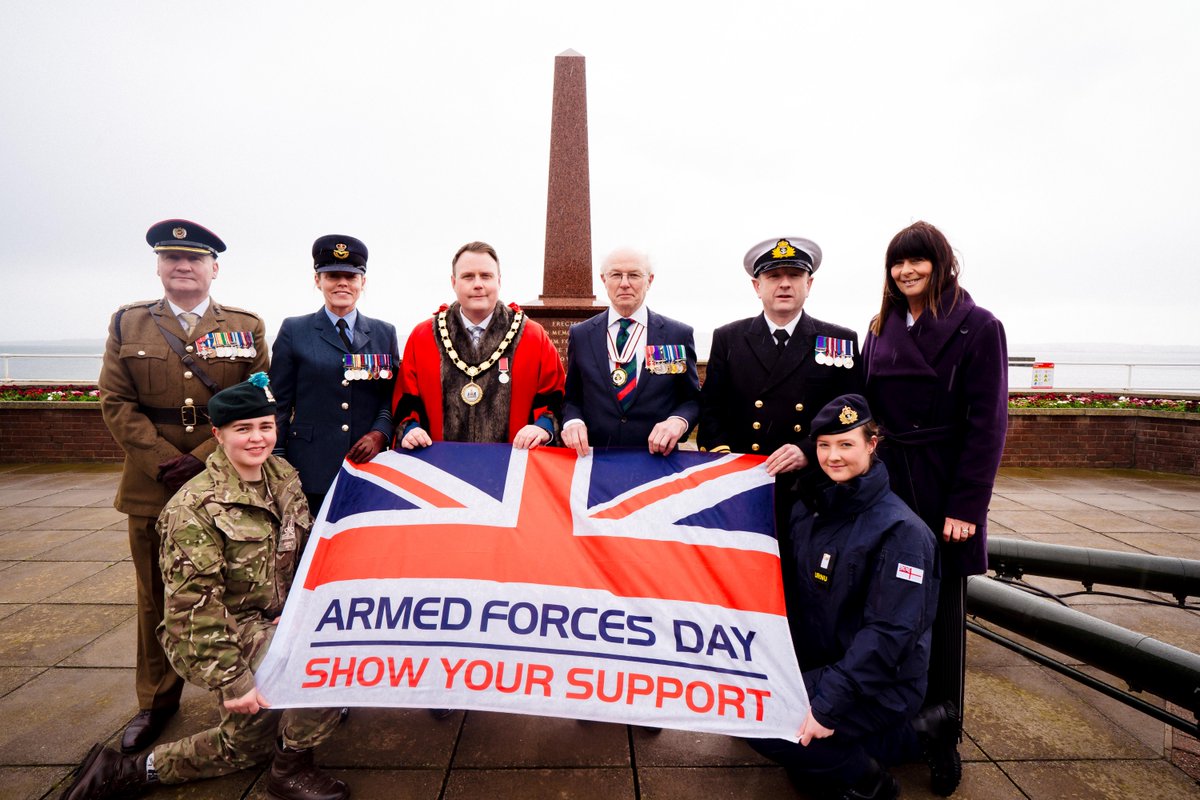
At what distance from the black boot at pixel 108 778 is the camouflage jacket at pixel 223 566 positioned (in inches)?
20.7

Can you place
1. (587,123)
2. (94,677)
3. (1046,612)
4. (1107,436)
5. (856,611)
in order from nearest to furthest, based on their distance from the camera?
(856,611)
(1046,612)
(94,677)
(587,123)
(1107,436)

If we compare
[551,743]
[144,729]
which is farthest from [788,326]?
[144,729]

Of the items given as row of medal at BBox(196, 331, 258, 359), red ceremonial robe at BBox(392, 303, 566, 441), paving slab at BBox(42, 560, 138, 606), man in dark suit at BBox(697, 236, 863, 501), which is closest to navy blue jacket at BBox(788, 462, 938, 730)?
man in dark suit at BBox(697, 236, 863, 501)

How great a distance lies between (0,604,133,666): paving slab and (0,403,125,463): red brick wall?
21.7ft

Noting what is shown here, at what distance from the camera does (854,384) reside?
2891 millimetres

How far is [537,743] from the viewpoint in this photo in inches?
107

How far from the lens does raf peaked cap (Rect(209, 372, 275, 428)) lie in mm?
2369

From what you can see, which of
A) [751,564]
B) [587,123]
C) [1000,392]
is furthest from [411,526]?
[587,123]

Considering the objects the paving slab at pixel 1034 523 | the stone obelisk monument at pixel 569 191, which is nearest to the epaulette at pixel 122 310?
the stone obelisk monument at pixel 569 191

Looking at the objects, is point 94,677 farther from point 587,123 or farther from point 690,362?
point 587,123

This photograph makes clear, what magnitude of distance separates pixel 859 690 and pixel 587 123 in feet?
28.7

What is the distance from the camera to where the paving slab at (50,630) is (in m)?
3.55

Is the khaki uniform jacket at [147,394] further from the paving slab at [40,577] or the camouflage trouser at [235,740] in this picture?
the paving slab at [40,577]

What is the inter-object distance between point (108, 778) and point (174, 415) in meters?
1.51
